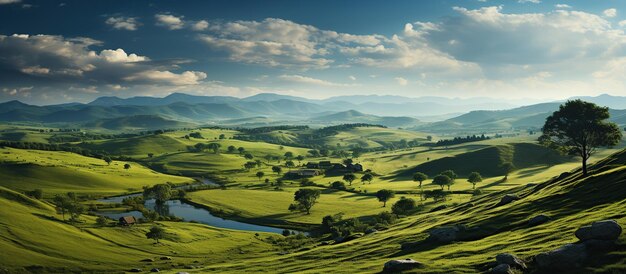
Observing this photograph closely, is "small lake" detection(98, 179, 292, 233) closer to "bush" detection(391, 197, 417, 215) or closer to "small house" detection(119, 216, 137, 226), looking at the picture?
"small house" detection(119, 216, 137, 226)

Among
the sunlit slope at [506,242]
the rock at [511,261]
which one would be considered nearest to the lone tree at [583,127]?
the sunlit slope at [506,242]

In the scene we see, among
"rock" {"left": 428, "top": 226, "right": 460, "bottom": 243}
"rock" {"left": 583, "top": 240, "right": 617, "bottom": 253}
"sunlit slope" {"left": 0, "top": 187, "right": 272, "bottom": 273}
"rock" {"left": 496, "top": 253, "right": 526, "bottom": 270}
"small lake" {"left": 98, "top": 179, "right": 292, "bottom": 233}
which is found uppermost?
"rock" {"left": 583, "top": 240, "right": 617, "bottom": 253}

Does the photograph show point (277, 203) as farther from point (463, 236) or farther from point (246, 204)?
point (463, 236)

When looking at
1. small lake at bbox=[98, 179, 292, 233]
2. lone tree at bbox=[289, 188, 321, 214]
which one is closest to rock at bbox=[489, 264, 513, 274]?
small lake at bbox=[98, 179, 292, 233]

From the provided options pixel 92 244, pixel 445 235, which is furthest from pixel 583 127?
pixel 92 244

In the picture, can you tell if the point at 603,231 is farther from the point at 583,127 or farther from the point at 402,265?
the point at 583,127

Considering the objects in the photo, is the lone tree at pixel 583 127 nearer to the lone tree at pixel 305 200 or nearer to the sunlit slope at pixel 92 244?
the sunlit slope at pixel 92 244
